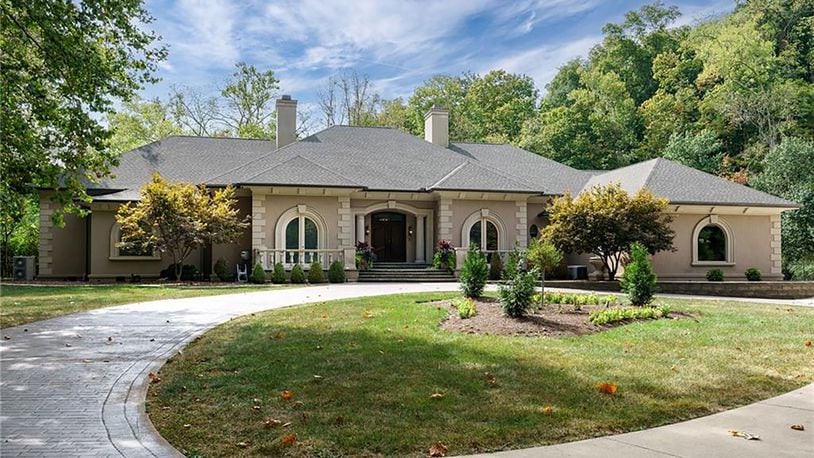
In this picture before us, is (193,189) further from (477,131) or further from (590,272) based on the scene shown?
(477,131)

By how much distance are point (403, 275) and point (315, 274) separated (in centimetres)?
343

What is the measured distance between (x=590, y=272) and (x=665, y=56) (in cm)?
3298

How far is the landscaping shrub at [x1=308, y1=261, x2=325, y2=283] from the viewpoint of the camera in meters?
20.9

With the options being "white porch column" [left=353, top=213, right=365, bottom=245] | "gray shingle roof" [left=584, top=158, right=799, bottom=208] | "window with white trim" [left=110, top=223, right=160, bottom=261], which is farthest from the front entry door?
"gray shingle roof" [left=584, top=158, right=799, bottom=208]

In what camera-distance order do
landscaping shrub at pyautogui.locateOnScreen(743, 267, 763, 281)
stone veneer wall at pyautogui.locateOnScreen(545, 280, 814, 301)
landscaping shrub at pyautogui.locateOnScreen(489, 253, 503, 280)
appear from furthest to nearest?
1. landscaping shrub at pyautogui.locateOnScreen(743, 267, 763, 281)
2. landscaping shrub at pyautogui.locateOnScreen(489, 253, 503, 280)
3. stone veneer wall at pyautogui.locateOnScreen(545, 280, 814, 301)

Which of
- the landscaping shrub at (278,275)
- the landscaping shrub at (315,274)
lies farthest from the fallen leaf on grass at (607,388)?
the landscaping shrub at (278,275)

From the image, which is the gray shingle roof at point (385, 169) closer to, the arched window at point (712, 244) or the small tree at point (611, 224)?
the arched window at point (712, 244)

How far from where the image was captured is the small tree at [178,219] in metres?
19.8

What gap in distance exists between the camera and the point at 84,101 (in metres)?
11.0

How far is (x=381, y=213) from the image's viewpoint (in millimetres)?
25203

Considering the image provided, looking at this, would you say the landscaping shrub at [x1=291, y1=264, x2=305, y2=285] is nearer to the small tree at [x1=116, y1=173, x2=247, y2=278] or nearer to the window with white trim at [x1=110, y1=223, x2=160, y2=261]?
the small tree at [x1=116, y1=173, x2=247, y2=278]

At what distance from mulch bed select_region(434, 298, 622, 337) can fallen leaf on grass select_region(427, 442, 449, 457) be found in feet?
15.0

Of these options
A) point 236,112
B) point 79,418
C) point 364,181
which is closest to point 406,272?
point 364,181

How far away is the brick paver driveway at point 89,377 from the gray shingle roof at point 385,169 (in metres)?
11.7
